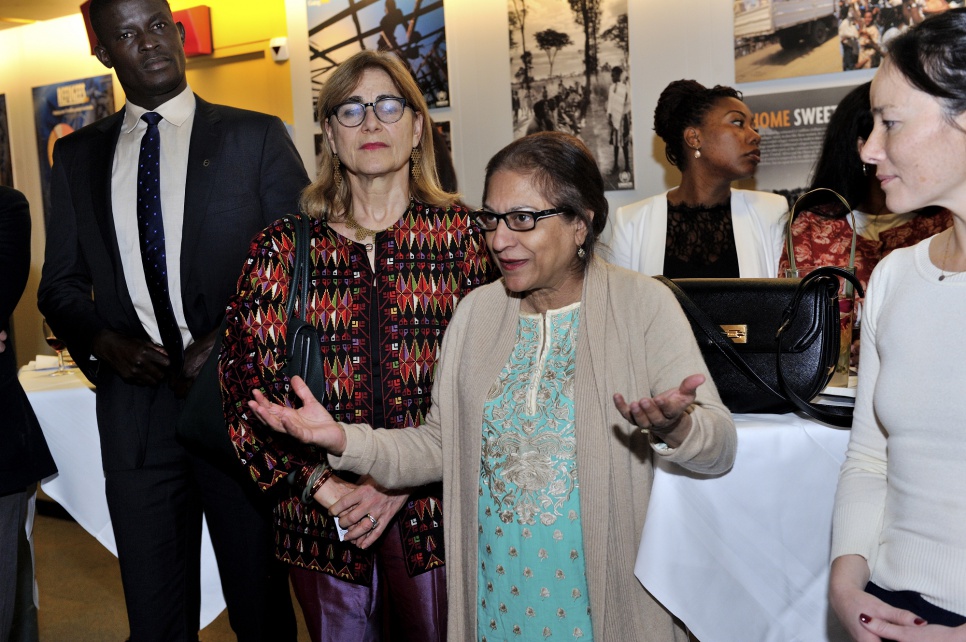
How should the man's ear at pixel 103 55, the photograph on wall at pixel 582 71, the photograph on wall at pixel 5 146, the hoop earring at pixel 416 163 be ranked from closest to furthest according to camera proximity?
the hoop earring at pixel 416 163 → the man's ear at pixel 103 55 → the photograph on wall at pixel 582 71 → the photograph on wall at pixel 5 146

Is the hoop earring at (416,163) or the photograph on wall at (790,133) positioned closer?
the hoop earring at (416,163)

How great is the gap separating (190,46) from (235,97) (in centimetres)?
58

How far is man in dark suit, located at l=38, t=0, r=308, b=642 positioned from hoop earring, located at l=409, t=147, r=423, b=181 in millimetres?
528

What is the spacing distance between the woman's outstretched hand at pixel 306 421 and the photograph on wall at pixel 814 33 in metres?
3.76

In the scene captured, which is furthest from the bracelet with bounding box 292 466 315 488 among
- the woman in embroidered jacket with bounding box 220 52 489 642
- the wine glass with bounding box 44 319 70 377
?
the wine glass with bounding box 44 319 70 377

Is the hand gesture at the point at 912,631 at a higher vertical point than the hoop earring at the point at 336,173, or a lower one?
lower

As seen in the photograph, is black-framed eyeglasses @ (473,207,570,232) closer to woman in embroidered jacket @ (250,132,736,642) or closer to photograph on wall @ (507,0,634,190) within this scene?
woman in embroidered jacket @ (250,132,736,642)

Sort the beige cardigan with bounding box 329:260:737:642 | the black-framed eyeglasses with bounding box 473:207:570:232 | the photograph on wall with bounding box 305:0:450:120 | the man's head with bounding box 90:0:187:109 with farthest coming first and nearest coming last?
the photograph on wall with bounding box 305:0:450:120 → the man's head with bounding box 90:0:187:109 → the black-framed eyeglasses with bounding box 473:207:570:232 → the beige cardigan with bounding box 329:260:737:642

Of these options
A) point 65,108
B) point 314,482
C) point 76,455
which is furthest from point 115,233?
point 65,108

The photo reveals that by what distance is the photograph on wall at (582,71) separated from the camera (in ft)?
17.6

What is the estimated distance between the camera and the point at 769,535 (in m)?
2.05

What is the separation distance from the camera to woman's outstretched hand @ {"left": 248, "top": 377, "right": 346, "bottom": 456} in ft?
6.48

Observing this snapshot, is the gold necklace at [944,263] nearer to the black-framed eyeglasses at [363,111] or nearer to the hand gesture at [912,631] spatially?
the hand gesture at [912,631]

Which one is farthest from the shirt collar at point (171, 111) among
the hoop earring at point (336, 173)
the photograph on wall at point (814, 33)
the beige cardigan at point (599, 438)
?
the photograph on wall at point (814, 33)
